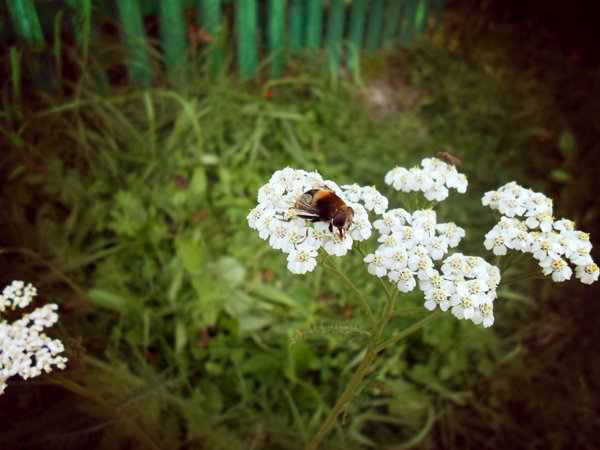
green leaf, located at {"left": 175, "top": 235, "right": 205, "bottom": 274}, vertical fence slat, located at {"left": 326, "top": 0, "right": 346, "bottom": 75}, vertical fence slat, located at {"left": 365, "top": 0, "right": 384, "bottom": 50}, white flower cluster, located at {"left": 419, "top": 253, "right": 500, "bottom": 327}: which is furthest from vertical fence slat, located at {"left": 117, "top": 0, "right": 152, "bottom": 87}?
white flower cluster, located at {"left": 419, "top": 253, "right": 500, "bottom": 327}

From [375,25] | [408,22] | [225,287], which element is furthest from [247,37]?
[225,287]

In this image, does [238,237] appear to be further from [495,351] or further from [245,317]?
[495,351]

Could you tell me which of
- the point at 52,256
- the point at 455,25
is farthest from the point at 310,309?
the point at 455,25

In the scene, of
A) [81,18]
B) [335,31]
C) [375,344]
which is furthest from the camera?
[335,31]

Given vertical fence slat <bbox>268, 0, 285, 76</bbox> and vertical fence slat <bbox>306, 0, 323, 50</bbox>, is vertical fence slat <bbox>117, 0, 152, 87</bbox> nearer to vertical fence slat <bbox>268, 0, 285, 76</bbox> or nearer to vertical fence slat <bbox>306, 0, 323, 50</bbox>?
vertical fence slat <bbox>268, 0, 285, 76</bbox>

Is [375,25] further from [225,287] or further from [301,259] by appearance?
[301,259]

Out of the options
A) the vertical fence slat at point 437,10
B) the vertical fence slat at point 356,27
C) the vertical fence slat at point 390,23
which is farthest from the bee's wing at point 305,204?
the vertical fence slat at point 437,10
